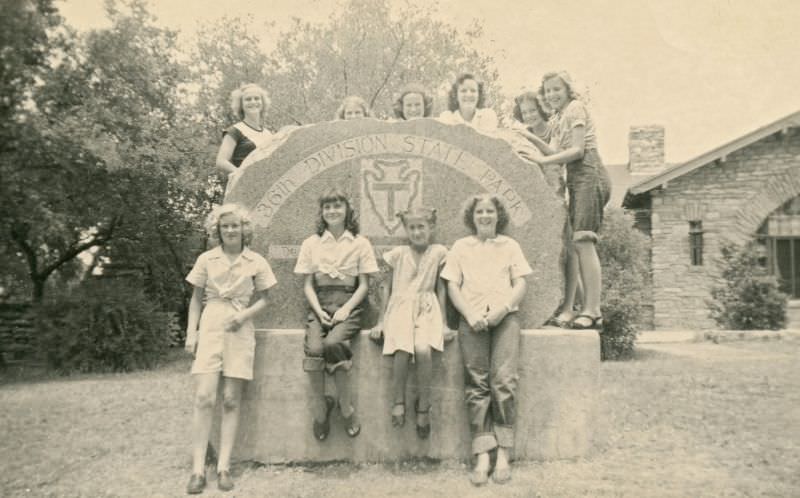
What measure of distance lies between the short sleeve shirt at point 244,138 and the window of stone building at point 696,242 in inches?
468

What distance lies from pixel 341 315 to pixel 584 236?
73.0 inches

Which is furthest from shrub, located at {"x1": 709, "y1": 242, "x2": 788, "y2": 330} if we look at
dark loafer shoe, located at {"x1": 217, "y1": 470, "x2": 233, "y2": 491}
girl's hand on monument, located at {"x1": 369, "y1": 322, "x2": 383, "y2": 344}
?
dark loafer shoe, located at {"x1": 217, "y1": 470, "x2": 233, "y2": 491}

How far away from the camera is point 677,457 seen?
415 cm

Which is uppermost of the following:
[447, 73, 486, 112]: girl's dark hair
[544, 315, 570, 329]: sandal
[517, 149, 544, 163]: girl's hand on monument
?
[447, 73, 486, 112]: girl's dark hair

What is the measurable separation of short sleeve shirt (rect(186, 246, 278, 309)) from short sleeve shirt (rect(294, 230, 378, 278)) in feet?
0.78

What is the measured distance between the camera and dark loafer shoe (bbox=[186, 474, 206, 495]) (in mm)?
3658

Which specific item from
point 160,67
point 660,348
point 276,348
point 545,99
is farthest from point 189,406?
point 660,348

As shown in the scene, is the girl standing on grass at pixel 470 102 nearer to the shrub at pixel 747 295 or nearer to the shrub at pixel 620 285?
the shrub at pixel 620 285

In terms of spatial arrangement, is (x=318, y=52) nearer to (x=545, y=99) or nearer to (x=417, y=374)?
(x=545, y=99)

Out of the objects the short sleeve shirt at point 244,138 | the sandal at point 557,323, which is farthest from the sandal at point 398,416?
the short sleeve shirt at point 244,138

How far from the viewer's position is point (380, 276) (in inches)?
182

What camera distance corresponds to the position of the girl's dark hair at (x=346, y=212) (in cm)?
410

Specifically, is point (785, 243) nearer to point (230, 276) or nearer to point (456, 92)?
point (456, 92)

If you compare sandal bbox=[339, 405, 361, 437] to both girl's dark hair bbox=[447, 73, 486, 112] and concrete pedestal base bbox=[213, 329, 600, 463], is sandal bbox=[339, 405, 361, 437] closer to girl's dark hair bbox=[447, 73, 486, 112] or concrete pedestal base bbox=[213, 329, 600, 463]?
concrete pedestal base bbox=[213, 329, 600, 463]
